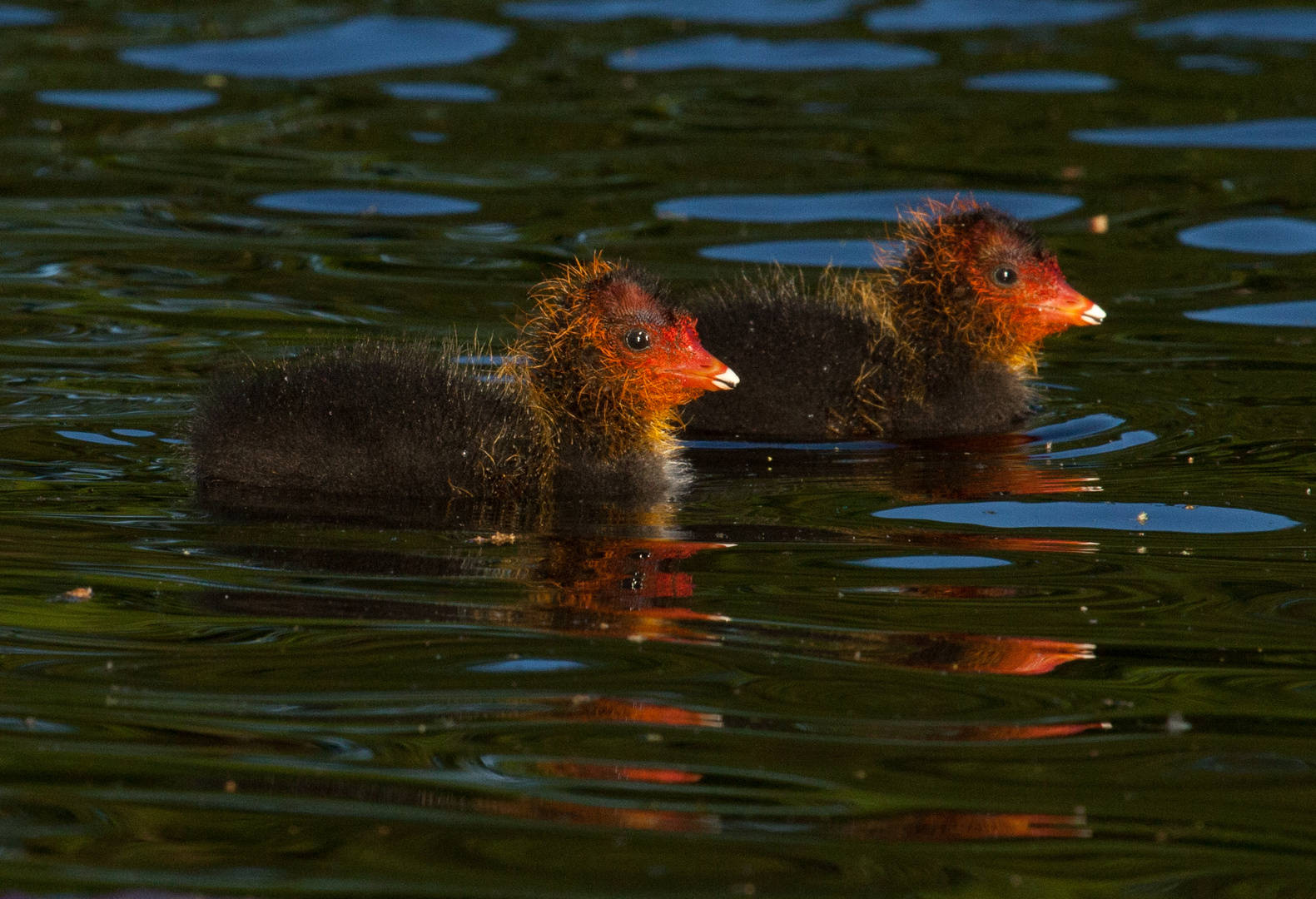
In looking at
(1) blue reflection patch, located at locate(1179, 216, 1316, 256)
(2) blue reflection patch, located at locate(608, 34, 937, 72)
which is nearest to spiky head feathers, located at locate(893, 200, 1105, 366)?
(1) blue reflection patch, located at locate(1179, 216, 1316, 256)

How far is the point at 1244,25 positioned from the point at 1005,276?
37.2 feet

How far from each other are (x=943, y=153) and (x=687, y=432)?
6792mm

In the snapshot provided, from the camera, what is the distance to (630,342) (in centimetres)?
880

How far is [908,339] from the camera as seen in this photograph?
10594 mm

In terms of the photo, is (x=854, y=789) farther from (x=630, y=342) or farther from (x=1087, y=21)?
(x=1087, y=21)

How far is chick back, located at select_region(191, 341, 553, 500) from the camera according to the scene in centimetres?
826

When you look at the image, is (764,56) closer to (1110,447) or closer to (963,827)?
(1110,447)

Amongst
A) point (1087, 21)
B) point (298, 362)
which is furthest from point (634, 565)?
point (1087, 21)

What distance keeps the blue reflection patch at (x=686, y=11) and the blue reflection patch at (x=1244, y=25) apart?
333 cm

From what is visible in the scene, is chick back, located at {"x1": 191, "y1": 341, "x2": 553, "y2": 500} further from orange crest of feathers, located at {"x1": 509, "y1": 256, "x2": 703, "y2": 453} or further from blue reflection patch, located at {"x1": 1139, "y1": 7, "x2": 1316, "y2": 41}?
blue reflection patch, located at {"x1": 1139, "y1": 7, "x2": 1316, "y2": 41}

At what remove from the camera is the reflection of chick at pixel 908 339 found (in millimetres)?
10016

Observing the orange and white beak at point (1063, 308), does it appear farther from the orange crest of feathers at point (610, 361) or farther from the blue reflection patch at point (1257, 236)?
the blue reflection patch at point (1257, 236)

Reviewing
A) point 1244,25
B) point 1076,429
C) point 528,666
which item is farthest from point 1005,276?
point 1244,25

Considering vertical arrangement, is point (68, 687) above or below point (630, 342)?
below
